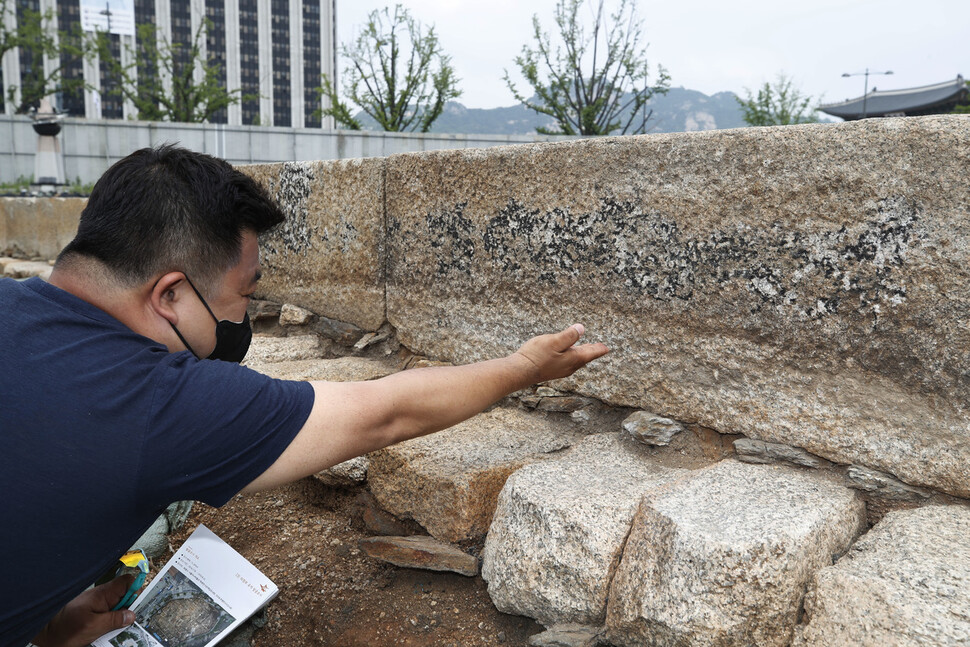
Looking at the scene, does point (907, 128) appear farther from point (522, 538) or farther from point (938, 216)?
point (522, 538)

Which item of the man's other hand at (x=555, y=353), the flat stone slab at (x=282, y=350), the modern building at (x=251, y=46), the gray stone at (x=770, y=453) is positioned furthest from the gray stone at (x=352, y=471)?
the modern building at (x=251, y=46)

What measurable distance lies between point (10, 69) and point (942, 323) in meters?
60.8

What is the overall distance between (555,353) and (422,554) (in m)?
0.66

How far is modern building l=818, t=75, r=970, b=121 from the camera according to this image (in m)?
25.5

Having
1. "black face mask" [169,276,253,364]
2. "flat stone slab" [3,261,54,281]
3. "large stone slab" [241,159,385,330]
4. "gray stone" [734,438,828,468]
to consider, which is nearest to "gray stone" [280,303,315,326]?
"large stone slab" [241,159,385,330]

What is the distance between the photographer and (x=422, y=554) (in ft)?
6.02

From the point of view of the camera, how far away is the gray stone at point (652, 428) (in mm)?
1828

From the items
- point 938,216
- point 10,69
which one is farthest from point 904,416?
point 10,69

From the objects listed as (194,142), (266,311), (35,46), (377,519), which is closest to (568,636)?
(377,519)

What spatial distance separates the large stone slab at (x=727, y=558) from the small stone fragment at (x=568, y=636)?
46 millimetres

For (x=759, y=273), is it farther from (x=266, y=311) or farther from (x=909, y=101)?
(x=909, y=101)

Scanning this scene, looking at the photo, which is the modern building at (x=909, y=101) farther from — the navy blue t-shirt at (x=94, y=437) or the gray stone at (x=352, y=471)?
the navy blue t-shirt at (x=94, y=437)

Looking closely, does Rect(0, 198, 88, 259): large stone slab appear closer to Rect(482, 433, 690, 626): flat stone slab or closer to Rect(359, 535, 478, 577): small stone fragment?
Rect(359, 535, 478, 577): small stone fragment

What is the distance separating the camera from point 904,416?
1.47 m
